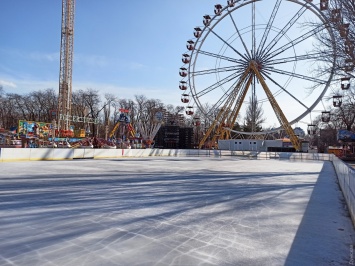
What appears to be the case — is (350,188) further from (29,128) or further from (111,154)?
(29,128)

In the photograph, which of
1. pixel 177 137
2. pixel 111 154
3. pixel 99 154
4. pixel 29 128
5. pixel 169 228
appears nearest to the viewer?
pixel 169 228

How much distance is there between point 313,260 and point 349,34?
957 centimetres

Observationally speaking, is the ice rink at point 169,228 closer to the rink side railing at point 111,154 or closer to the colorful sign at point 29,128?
the rink side railing at point 111,154

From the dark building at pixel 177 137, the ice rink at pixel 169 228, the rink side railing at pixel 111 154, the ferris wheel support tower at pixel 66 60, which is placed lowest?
the ice rink at pixel 169 228

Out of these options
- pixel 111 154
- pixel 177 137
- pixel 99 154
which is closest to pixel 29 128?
pixel 111 154

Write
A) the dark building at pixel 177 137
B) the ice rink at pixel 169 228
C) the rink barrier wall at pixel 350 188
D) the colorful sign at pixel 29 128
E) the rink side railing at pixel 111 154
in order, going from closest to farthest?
the ice rink at pixel 169 228, the rink barrier wall at pixel 350 188, the rink side railing at pixel 111 154, the colorful sign at pixel 29 128, the dark building at pixel 177 137

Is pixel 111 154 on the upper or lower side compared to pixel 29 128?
lower

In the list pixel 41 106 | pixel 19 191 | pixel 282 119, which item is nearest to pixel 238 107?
pixel 282 119

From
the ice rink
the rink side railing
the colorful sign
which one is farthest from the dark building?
the ice rink

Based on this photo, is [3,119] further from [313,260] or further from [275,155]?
[313,260]

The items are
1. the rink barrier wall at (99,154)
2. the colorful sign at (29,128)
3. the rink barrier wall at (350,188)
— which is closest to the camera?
the rink barrier wall at (350,188)

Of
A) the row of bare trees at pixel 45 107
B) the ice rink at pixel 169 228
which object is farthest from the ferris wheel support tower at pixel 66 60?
the ice rink at pixel 169 228

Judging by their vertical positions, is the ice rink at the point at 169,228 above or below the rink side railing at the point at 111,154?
below

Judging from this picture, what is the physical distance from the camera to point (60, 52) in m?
70.3
